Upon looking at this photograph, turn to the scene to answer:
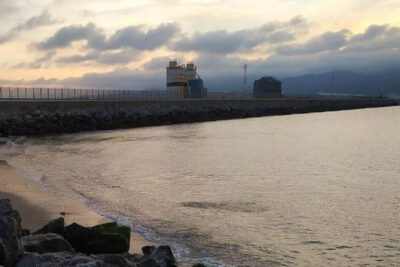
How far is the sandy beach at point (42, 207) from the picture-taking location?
33.8 ft

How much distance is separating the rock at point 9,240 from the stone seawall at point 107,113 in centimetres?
3041

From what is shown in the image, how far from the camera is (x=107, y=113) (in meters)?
48.2

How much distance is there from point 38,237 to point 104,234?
1.14m

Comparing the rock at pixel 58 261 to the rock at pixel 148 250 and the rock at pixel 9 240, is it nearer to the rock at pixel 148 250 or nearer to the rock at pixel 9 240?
the rock at pixel 9 240

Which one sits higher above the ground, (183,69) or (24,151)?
(183,69)

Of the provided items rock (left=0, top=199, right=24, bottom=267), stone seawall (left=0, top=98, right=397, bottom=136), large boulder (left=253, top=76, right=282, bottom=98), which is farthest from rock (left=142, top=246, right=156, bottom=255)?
large boulder (left=253, top=76, right=282, bottom=98)

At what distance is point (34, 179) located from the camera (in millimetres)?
16984

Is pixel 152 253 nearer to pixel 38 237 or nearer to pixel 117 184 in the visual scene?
pixel 38 237

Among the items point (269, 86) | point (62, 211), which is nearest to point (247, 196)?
point (62, 211)

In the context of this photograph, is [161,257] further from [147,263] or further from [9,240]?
[9,240]

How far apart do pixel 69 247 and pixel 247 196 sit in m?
7.43

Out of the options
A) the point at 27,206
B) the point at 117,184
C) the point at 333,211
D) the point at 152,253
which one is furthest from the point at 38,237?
the point at 117,184

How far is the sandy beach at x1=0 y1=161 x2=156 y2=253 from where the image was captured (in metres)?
10.3

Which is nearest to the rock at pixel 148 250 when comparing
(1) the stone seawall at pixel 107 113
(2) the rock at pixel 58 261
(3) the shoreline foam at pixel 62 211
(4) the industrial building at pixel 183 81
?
(3) the shoreline foam at pixel 62 211
